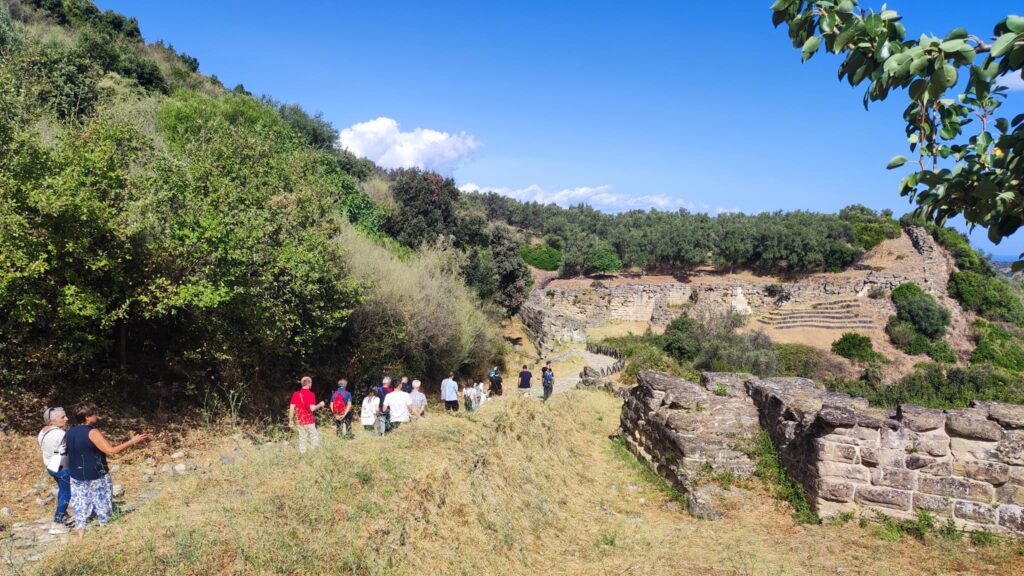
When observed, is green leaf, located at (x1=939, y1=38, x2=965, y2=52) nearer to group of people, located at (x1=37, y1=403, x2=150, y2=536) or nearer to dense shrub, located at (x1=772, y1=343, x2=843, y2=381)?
group of people, located at (x1=37, y1=403, x2=150, y2=536)

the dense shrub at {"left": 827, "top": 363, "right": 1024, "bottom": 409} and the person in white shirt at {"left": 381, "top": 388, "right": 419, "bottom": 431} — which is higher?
the person in white shirt at {"left": 381, "top": 388, "right": 419, "bottom": 431}

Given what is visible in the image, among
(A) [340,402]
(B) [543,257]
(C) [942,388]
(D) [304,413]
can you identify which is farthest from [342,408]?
(B) [543,257]

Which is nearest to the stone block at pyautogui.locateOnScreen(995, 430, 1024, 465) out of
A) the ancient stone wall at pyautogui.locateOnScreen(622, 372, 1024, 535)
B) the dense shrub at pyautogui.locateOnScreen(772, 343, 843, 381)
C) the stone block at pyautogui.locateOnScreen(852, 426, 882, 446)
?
the ancient stone wall at pyautogui.locateOnScreen(622, 372, 1024, 535)

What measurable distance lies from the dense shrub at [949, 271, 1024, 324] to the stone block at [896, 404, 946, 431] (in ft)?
133

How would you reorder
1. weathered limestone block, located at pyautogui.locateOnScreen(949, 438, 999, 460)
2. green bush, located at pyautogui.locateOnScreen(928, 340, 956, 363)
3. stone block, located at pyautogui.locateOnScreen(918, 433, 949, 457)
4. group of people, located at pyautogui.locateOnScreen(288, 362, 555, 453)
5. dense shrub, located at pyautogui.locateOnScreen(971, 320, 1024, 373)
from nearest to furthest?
weathered limestone block, located at pyautogui.locateOnScreen(949, 438, 999, 460)
stone block, located at pyautogui.locateOnScreen(918, 433, 949, 457)
group of people, located at pyautogui.locateOnScreen(288, 362, 555, 453)
dense shrub, located at pyautogui.locateOnScreen(971, 320, 1024, 373)
green bush, located at pyautogui.locateOnScreen(928, 340, 956, 363)

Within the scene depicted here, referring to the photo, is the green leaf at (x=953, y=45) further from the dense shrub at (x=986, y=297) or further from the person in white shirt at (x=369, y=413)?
the dense shrub at (x=986, y=297)

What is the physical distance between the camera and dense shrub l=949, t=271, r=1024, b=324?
37.2 metres

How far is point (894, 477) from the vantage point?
22.6 feet

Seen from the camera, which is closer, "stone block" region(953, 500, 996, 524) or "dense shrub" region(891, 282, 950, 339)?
"stone block" region(953, 500, 996, 524)

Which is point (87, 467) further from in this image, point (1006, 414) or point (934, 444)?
point (1006, 414)

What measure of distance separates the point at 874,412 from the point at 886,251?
48.6 meters

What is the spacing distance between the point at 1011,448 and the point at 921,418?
91 centimetres

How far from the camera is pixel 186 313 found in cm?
1216

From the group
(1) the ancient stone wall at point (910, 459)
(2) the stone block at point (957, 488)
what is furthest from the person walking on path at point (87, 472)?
(2) the stone block at point (957, 488)
